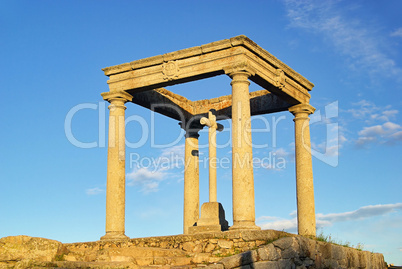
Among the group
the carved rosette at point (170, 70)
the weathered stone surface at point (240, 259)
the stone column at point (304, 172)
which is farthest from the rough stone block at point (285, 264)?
the carved rosette at point (170, 70)

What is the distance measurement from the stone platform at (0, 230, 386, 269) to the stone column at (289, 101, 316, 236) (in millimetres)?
4491

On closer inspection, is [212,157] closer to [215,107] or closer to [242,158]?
[242,158]

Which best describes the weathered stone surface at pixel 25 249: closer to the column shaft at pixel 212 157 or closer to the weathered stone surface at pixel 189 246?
the weathered stone surface at pixel 189 246

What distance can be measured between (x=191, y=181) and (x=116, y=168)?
17.6 ft

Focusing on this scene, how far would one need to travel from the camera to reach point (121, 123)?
25766mm

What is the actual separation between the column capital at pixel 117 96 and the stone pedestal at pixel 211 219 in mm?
6119

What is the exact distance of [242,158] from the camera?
21797mm

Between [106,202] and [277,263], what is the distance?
910 centimetres

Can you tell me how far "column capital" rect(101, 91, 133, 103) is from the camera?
84.7 feet

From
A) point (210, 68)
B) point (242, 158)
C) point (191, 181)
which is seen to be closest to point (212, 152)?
point (242, 158)

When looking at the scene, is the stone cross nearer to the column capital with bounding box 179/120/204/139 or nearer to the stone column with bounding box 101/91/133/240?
the stone column with bounding box 101/91/133/240

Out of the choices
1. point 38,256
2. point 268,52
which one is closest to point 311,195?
point 268,52

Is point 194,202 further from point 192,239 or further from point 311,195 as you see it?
point 192,239

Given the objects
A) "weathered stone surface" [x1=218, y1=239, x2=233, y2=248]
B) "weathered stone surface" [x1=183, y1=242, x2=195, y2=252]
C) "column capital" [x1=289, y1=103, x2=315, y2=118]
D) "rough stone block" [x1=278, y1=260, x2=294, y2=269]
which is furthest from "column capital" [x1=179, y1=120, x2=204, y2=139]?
"rough stone block" [x1=278, y1=260, x2=294, y2=269]
